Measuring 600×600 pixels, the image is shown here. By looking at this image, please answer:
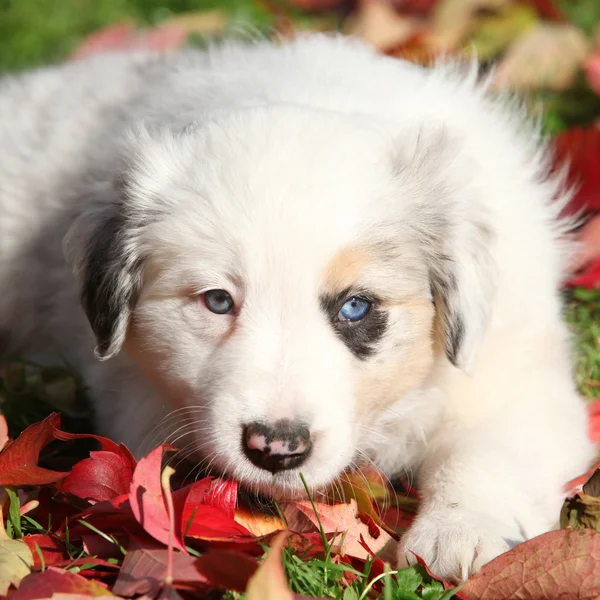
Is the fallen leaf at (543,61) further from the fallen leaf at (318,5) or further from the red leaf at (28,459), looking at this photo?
the red leaf at (28,459)

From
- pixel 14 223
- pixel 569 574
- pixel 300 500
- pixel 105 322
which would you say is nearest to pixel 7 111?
pixel 14 223

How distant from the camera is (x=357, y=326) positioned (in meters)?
2.86

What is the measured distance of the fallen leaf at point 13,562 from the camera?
8.11 feet

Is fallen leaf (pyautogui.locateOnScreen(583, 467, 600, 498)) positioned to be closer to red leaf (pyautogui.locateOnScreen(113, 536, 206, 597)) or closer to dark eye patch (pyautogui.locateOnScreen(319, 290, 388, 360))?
dark eye patch (pyautogui.locateOnScreen(319, 290, 388, 360))

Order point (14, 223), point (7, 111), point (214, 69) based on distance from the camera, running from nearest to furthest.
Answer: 1. point (214, 69)
2. point (14, 223)
3. point (7, 111)

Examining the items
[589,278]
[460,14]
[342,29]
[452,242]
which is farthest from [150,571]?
[460,14]

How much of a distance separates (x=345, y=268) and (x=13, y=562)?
121 centimetres

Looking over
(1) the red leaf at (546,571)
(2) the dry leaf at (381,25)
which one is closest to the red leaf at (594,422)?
(1) the red leaf at (546,571)

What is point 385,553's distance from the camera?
2801 mm

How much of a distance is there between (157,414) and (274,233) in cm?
95

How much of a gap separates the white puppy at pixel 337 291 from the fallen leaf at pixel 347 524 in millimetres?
95

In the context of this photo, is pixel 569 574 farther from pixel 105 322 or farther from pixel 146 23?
pixel 146 23

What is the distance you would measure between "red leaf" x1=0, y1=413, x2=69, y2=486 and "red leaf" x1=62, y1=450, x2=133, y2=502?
4cm

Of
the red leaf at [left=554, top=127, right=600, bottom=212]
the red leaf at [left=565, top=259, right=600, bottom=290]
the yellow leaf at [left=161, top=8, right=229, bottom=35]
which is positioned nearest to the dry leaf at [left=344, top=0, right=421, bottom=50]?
the yellow leaf at [left=161, top=8, right=229, bottom=35]
